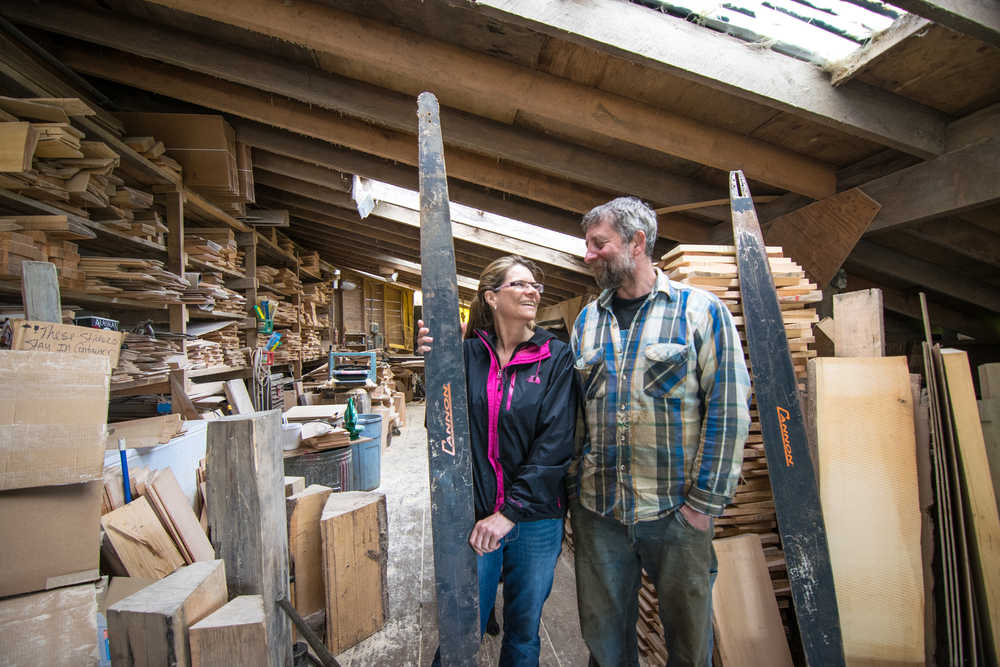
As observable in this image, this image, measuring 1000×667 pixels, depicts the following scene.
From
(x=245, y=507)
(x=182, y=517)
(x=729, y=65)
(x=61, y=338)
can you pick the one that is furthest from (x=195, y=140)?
(x=729, y=65)

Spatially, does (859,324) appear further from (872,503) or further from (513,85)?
(513,85)

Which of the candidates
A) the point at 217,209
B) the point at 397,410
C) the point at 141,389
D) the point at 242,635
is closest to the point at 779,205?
the point at 242,635

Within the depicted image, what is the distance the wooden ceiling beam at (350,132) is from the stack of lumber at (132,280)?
1.56 meters

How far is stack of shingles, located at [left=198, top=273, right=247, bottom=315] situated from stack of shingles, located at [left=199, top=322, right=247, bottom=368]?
0.21m

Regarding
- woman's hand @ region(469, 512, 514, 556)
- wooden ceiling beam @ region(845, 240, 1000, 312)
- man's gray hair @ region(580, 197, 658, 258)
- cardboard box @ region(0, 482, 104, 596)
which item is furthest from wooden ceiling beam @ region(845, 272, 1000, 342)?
cardboard box @ region(0, 482, 104, 596)

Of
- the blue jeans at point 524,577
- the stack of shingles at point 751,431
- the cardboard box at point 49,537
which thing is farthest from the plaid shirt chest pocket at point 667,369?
the cardboard box at point 49,537

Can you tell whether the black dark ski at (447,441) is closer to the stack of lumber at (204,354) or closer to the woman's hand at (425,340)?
the woman's hand at (425,340)

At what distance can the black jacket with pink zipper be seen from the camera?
4.97ft

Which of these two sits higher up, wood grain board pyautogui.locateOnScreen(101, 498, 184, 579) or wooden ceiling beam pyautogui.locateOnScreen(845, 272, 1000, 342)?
wooden ceiling beam pyautogui.locateOnScreen(845, 272, 1000, 342)

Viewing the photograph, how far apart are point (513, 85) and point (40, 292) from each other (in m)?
2.52

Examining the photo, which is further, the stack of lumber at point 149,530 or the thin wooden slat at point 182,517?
the thin wooden slat at point 182,517

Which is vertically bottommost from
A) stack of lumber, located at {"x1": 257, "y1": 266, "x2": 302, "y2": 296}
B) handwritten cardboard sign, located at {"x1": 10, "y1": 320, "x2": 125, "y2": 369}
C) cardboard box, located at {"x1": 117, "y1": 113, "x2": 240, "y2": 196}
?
handwritten cardboard sign, located at {"x1": 10, "y1": 320, "x2": 125, "y2": 369}

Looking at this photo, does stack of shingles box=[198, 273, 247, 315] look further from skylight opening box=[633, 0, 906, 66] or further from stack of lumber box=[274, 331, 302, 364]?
skylight opening box=[633, 0, 906, 66]

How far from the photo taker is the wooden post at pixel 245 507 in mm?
1807
